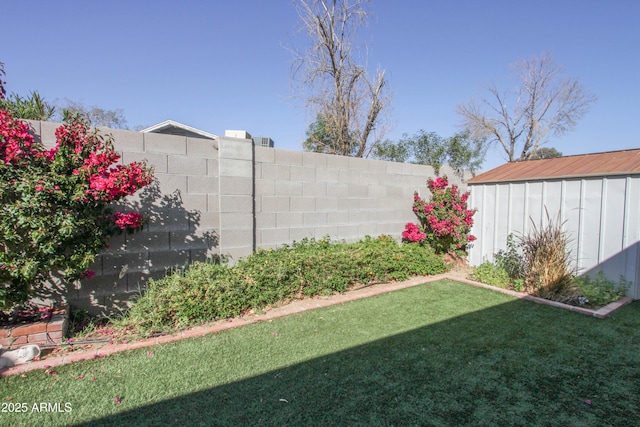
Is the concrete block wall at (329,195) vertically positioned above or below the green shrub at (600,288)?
above

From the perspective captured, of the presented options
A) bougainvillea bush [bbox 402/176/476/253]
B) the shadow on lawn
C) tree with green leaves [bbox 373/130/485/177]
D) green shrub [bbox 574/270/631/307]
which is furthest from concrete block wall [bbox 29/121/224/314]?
tree with green leaves [bbox 373/130/485/177]

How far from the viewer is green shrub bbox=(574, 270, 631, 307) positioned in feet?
14.1

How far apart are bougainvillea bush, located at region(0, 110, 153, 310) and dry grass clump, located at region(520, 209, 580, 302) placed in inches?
223

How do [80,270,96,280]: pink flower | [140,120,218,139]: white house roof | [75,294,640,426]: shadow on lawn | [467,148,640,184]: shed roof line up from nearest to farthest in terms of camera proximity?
[75,294,640,426]: shadow on lawn → [80,270,96,280]: pink flower → [467,148,640,184]: shed roof → [140,120,218,139]: white house roof

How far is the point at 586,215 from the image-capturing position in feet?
16.2

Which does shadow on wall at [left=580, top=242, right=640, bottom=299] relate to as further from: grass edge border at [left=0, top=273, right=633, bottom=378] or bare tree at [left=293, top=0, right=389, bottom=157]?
bare tree at [left=293, top=0, right=389, bottom=157]

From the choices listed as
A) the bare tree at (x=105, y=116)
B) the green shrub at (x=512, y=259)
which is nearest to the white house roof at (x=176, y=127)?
the bare tree at (x=105, y=116)

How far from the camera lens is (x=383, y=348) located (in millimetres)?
3008

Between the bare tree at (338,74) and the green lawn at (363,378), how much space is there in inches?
297

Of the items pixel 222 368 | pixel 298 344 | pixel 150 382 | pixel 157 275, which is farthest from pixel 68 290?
pixel 298 344

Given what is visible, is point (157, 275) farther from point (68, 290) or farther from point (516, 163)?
point (516, 163)

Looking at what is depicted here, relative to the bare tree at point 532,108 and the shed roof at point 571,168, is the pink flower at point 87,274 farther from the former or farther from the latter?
the bare tree at point 532,108

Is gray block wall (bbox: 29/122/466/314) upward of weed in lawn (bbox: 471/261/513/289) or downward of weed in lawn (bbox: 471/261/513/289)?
upward

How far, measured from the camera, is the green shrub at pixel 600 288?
4.30 meters
